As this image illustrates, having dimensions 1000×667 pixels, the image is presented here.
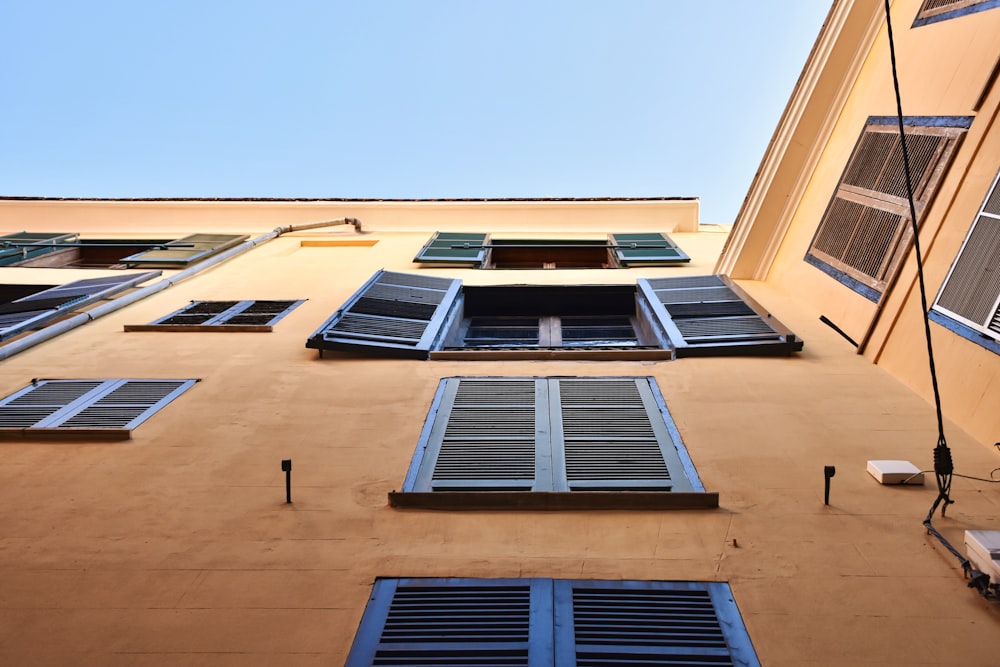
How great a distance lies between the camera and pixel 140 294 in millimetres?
9086

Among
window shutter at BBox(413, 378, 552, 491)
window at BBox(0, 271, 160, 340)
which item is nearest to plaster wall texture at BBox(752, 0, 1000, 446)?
window shutter at BBox(413, 378, 552, 491)

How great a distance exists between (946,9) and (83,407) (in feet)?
22.7

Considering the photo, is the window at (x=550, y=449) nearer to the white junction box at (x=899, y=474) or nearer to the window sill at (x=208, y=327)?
the white junction box at (x=899, y=474)

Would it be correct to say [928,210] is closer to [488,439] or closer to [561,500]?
[488,439]

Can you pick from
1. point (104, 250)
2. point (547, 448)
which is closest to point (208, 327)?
point (547, 448)

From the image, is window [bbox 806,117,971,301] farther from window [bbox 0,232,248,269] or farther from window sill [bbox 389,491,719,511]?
window [bbox 0,232,248,269]

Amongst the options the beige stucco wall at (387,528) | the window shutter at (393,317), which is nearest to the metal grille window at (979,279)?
the beige stucco wall at (387,528)

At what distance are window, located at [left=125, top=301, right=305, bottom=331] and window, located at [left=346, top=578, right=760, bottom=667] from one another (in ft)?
15.3

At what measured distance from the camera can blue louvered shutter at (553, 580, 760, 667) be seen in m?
3.14

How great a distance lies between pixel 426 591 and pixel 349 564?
41cm

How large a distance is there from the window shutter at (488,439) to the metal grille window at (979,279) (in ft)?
8.31

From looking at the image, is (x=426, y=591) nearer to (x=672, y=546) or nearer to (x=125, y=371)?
(x=672, y=546)

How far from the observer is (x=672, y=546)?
3861mm

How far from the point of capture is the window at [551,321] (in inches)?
267
